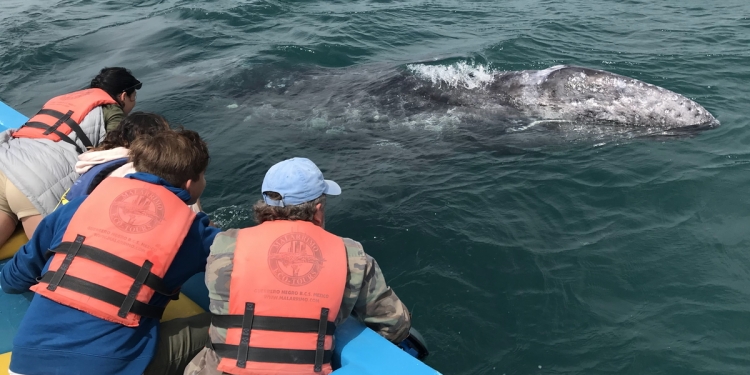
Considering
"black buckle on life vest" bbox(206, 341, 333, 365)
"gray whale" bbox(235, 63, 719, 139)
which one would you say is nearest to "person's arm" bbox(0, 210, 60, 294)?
"black buckle on life vest" bbox(206, 341, 333, 365)

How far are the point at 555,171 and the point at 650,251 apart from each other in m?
1.92

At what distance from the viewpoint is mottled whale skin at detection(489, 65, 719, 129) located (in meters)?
8.54

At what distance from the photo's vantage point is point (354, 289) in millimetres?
3629

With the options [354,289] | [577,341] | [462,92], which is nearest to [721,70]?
[462,92]

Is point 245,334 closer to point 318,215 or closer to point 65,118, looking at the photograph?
point 318,215

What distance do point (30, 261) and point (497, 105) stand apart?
6.80 meters

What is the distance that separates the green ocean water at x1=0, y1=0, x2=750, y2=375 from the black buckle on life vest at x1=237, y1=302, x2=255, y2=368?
2102 millimetres

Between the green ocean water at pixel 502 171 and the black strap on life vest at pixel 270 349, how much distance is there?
182 cm

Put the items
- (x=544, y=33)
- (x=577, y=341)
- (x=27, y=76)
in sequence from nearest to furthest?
1. (x=577, y=341)
2. (x=27, y=76)
3. (x=544, y=33)

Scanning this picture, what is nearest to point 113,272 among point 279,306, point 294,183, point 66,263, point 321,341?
point 66,263

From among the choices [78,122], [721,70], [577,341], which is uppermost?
[78,122]

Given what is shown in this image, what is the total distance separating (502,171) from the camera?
311 inches

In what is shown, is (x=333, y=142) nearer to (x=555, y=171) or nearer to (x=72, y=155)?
(x=555, y=171)

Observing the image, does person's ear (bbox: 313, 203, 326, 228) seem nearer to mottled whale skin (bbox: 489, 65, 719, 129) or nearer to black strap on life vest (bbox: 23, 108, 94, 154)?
black strap on life vest (bbox: 23, 108, 94, 154)
